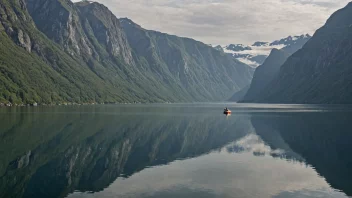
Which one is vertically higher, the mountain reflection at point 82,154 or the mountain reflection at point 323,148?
the mountain reflection at point 323,148

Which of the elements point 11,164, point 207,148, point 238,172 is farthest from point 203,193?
point 207,148

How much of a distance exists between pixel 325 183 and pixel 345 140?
4148 cm

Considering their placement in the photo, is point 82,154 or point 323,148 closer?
point 82,154

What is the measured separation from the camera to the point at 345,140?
81.3 m

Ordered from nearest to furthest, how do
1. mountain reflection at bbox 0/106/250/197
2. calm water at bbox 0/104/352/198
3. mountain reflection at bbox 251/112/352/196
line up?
1. calm water at bbox 0/104/352/198
2. mountain reflection at bbox 0/106/250/197
3. mountain reflection at bbox 251/112/352/196

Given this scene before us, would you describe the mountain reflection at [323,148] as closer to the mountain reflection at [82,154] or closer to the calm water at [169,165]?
the calm water at [169,165]

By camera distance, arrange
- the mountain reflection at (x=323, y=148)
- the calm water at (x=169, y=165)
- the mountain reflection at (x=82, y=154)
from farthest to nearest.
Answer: the mountain reflection at (x=323, y=148) < the mountain reflection at (x=82, y=154) < the calm water at (x=169, y=165)

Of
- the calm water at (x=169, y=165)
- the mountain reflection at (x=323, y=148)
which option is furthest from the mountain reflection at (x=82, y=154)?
the mountain reflection at (x=323, y=148)

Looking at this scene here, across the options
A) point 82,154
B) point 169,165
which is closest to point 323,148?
point 169,165

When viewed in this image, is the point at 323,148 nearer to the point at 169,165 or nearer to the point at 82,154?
the point at 169,165

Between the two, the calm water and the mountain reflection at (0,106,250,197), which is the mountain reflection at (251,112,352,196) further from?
the mountain reflection at (0,106,250,197)

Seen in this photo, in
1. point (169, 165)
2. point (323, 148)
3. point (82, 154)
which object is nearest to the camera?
point (169, 165)

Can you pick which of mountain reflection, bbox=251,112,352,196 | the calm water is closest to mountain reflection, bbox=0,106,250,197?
the calm water

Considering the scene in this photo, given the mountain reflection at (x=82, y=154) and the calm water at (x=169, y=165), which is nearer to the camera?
the calm water at (x=169, y=165)
